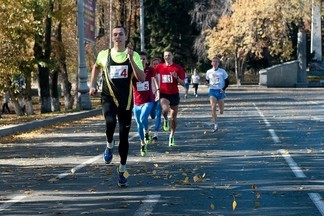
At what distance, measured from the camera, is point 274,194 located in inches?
384

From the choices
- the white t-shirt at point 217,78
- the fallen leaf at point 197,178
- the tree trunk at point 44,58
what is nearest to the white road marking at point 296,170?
the fallen leaf at point 197,178

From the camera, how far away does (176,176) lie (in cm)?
1157

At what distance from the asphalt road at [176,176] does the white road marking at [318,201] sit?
11 mm

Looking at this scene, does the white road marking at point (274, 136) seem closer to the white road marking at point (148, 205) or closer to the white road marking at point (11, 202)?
the white road marking at point (148, 205)

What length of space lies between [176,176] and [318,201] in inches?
115

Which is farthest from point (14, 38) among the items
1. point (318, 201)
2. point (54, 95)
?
point (318, 201)

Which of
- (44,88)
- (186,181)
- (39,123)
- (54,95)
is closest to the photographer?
(186,181)

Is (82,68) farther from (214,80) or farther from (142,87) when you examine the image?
(142,87)

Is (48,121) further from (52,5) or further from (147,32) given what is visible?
(147,32)

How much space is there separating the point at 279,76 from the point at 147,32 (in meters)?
19.4

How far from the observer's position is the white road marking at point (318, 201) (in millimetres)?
8705

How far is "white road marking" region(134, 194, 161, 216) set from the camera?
28.5 feet

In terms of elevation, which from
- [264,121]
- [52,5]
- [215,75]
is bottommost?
[264,121]

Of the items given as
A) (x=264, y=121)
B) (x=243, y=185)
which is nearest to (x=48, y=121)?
(x=264, y=121)
